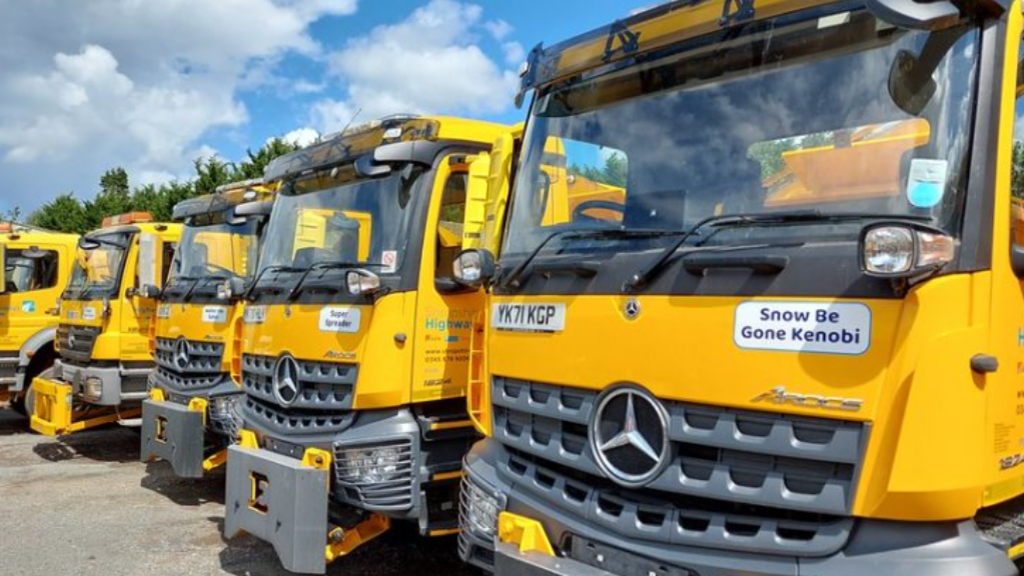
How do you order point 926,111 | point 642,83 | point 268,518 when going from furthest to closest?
point 268,518, point 642,83, point 926,111

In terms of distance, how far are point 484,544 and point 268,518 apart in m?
1.68

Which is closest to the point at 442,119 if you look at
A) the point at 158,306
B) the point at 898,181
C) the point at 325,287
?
the point at 325,287

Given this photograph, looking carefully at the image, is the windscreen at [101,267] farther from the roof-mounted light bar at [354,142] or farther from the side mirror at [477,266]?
the side mirror at [477,266]

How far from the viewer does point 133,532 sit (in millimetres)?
6148

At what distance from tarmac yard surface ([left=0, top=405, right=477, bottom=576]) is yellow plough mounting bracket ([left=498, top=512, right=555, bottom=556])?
2233 mm

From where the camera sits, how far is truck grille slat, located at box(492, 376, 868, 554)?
7.57 feet

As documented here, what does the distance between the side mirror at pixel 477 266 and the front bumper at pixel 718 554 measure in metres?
0.84

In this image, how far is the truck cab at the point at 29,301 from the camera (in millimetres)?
10344

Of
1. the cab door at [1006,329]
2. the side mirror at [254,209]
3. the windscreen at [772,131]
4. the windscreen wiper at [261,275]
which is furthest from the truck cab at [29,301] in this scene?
the cab door at [1006,329]

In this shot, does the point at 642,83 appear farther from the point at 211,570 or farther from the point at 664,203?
the point at 211,570

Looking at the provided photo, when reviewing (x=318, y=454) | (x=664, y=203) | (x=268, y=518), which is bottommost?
(x=268, y=518)

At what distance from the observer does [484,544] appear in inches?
134

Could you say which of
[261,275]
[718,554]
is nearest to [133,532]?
[261,275]

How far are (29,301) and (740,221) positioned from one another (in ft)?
35.2
